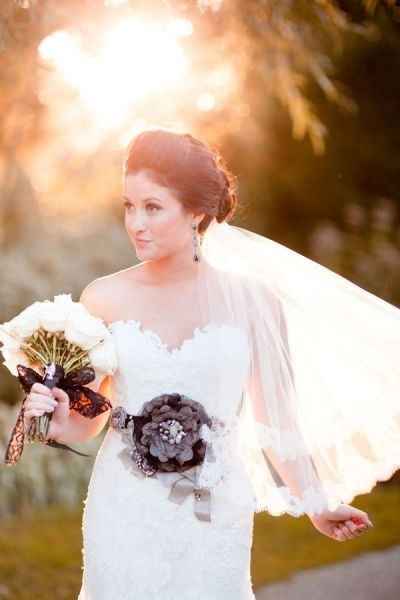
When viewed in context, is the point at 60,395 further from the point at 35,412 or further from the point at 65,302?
the point at 65,302

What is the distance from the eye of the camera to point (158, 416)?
3258mm

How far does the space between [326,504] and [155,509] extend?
1.97 ft

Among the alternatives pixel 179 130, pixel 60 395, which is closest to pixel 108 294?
pixel 60 395

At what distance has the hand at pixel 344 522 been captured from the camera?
3453 millimetres

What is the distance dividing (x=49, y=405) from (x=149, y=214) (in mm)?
696

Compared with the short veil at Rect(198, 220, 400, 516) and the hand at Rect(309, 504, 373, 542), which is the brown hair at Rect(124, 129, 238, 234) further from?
the hand at Rect(309, 504, 373, 542)

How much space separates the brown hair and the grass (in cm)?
339

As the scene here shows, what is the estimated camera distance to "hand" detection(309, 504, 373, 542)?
345 cm

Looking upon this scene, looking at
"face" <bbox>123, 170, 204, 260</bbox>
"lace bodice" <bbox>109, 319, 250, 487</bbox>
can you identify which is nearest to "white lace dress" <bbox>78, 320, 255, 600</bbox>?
"lace bodice" <bbox>109, 319, 250, 487</bbox>

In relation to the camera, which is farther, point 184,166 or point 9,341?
point 184,166

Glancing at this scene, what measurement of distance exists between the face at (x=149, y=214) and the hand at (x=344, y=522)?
104cm

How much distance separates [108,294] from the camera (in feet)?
11.4

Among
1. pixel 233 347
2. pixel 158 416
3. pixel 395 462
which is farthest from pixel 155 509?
pixel 395 462

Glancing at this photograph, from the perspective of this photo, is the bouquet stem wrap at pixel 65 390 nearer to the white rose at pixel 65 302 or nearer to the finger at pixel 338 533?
the white rose at pixel 65 302
